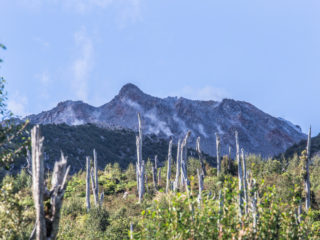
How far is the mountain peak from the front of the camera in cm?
18812

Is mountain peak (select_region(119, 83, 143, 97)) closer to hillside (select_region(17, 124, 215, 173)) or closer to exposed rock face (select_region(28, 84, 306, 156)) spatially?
exposed rock face (select_region(28, 84, 306, 156))

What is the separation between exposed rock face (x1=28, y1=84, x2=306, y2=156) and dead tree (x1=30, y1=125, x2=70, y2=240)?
145514mm

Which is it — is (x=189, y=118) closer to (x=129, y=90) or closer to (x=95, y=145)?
(x=129, y=90)

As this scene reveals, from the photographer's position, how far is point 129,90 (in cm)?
19062

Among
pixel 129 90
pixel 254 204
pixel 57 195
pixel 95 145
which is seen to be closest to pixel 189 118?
pixel 129 90

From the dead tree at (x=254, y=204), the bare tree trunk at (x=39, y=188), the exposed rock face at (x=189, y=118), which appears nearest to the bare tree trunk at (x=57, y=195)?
the bare tree trunk at (x=39, y=188)

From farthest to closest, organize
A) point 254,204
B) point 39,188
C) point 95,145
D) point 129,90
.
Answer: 1. point 129,90
2. point 95,145
3. point 254,204
4. point 39,188

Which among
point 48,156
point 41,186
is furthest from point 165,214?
point 48,156

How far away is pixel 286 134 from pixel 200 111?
47.8 m

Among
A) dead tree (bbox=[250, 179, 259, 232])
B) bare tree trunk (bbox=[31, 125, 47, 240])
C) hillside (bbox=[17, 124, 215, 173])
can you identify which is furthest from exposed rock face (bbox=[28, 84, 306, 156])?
bare tree trunk (bbox=[31, 125, 47, 240])

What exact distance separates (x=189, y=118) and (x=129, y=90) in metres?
38.8

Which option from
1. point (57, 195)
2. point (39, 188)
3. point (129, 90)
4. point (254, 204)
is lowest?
point (254, 204)

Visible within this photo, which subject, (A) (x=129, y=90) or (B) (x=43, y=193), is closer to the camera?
(B) (x=43, y=193)

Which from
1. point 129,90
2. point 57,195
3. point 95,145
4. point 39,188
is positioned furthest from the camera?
point 129,90
